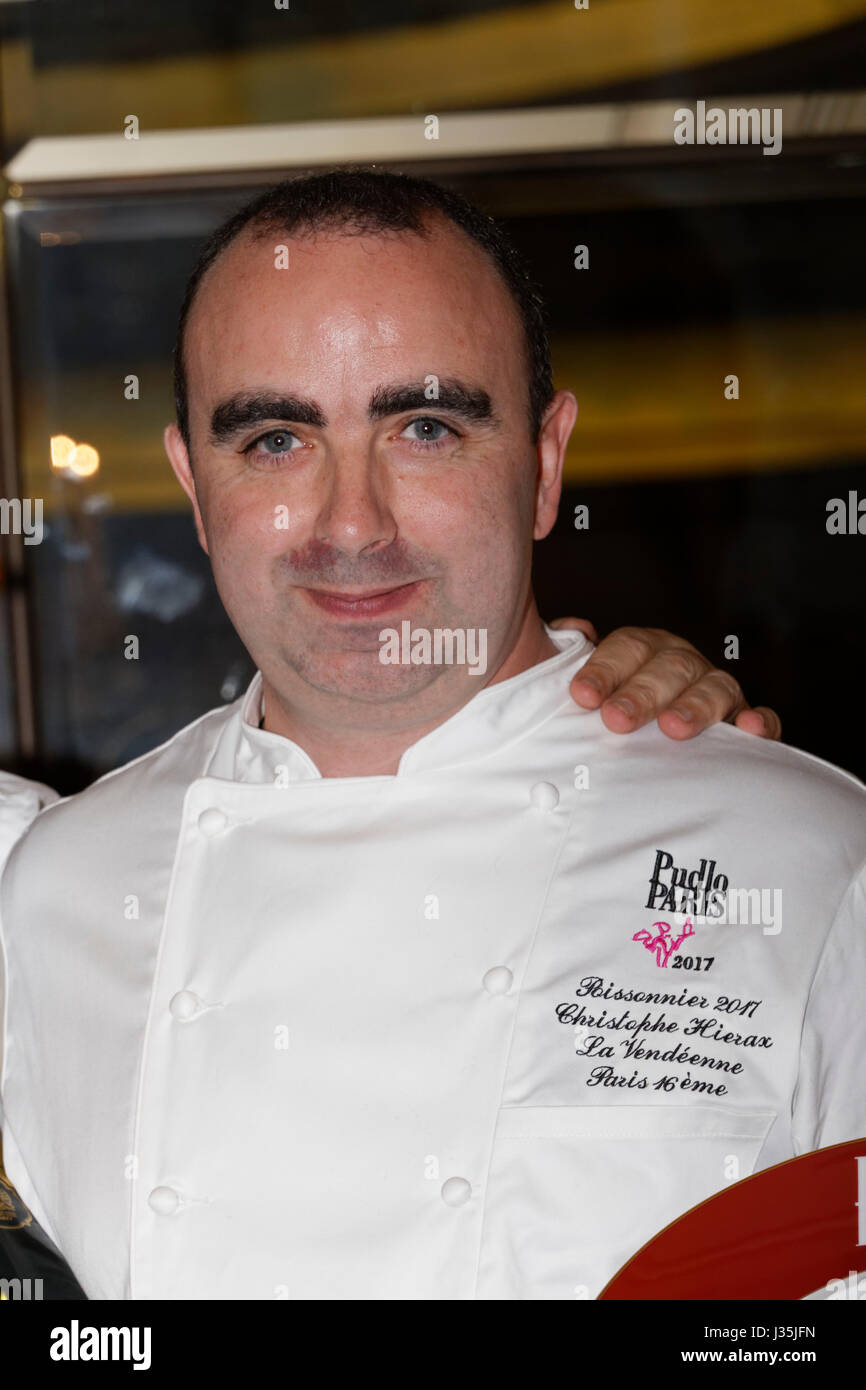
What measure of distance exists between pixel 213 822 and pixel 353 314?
0.41 metres

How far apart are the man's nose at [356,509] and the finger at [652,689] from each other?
0.77 ft

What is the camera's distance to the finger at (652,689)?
48.0 inches

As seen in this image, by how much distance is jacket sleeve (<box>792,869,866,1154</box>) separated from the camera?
109cm

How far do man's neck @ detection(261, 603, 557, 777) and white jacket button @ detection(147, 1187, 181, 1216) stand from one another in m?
0.36

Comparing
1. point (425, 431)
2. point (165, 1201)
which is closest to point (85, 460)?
point (425, 431)

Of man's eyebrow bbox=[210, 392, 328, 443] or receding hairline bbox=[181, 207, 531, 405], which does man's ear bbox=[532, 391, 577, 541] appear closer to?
receding hairline bbox=[181, 207, 531, 405]

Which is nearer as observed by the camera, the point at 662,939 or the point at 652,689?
the point at 662,939

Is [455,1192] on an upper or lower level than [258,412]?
lower

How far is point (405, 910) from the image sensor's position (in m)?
1.14

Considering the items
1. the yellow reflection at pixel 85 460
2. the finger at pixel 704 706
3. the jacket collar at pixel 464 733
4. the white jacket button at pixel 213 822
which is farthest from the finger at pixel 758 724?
the yellow reflection at pixel 85 460

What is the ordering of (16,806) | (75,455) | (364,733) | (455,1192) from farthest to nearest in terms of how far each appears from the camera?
(75,455) < (16,806) < (364,733) < (455,1192)

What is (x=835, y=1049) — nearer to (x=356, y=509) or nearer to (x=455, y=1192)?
(x=455, y=1192)

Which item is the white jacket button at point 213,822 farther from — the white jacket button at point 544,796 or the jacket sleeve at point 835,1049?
the jacket sleeve at point 835,1049
